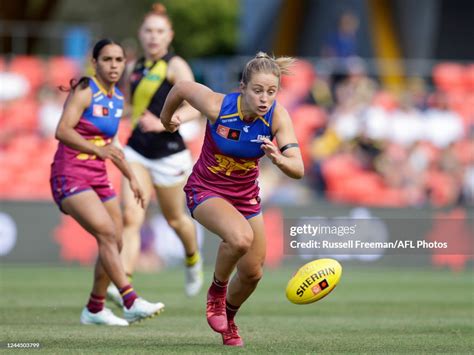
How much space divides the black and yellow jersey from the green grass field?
1698 mm

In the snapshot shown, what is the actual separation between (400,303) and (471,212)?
682 cm

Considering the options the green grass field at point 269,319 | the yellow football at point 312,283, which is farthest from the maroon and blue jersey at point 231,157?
the green grass field at point 269,319

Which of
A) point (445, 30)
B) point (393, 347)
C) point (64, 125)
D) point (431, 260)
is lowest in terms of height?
point (431, 260)

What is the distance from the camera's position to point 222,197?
26.2 ft

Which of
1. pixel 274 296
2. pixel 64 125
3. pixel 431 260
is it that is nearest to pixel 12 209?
pixel 274 296

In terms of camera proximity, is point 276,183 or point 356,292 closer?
point 356,292

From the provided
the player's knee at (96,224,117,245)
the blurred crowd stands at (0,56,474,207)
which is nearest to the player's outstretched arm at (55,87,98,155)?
the player's knee at (96,224,117,245)

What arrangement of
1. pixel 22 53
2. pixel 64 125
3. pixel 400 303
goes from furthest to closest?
Answer: pixel 22 53
pixel 400 303
pixel 64 125

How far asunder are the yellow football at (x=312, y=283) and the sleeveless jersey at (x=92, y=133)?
88.6 inches

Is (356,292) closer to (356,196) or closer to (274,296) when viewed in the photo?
(274,296)

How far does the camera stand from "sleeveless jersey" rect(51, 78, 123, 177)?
30.6ft

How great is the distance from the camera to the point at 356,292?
14.0 meters

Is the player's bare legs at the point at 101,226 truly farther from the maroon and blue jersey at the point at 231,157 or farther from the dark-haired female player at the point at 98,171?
the maroon and blue jersey at the point at 231,157

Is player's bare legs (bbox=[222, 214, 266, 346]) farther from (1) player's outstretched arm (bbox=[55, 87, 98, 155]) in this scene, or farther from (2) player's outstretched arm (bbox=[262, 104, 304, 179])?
(1) player's outstretched arm (bbox=[55, 87, 98, 155])
